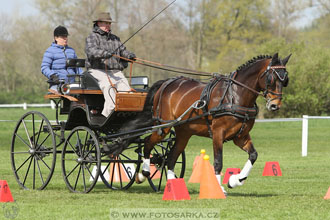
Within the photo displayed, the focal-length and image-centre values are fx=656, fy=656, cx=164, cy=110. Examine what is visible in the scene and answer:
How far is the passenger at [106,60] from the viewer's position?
9.41 metres

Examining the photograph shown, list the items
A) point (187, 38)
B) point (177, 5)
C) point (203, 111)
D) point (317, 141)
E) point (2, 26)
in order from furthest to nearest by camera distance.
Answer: point (2, 26) < point (187, 38) < point (177, 5) < point (317, 141) < point (203, 111)

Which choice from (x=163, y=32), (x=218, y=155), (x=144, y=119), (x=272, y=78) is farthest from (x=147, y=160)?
(x=163, y=32)

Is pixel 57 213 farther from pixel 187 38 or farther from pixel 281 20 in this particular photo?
pixel 281 20

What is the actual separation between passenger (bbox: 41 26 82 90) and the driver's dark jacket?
0.58 m

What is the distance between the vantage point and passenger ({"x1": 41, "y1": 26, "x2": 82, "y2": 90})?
10211 millimetres

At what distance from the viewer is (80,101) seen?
32.0ft

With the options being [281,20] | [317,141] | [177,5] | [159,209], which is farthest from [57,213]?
[281,20]

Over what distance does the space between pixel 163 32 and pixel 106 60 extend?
122 ft

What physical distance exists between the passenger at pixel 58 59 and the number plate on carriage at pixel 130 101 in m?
1.11

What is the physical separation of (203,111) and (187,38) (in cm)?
4099

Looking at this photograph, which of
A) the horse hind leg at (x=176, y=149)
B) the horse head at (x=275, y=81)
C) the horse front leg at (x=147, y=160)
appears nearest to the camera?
the horse head at (x=275, y=81)

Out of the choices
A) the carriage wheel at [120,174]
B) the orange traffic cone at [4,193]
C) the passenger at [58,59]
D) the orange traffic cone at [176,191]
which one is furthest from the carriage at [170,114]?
the orange traffic cone at [4,193]

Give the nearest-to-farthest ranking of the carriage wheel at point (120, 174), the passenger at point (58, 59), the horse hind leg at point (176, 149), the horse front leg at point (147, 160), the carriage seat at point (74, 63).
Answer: the horse front leg at point (147, 160) → the horse hind leg at point (176, 149) → the carriage seat at point (74, 63) → the passenger at point (58, 59) → the carriage wheel at point (120, 174)

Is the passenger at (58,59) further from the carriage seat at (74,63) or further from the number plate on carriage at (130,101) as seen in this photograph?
the number plate on carriage at (130,101)
